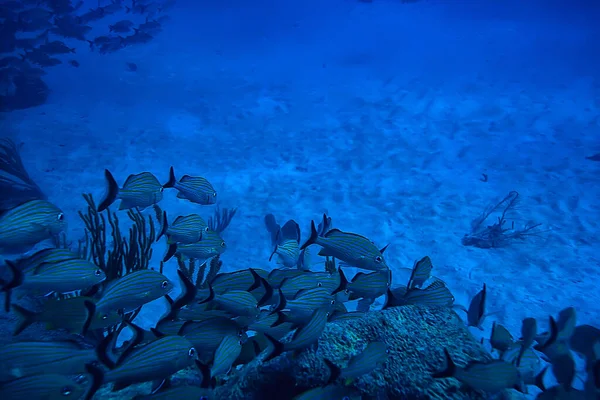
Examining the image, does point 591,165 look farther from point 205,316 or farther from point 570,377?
point 205,316

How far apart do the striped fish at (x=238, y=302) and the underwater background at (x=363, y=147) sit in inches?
22.5

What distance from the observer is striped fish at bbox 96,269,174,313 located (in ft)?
7.83

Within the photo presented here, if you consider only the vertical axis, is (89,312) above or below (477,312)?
above

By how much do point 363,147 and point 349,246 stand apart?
9.19m

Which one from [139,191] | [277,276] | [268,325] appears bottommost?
[277,276]

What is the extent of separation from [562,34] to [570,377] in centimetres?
4045

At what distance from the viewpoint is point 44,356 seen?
1941mm

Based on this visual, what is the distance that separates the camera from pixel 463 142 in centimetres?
1231

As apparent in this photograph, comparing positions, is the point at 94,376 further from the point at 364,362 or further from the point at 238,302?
the point at 364,362

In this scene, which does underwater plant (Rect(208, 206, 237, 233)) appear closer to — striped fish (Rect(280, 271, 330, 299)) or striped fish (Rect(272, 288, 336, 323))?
striped fish (Rect(280, 271, 330, 299))

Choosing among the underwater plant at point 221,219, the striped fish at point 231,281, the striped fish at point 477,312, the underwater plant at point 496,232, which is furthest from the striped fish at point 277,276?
the underwater plant at point 496,232

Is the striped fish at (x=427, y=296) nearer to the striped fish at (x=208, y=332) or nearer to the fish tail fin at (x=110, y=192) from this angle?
the striped fish at (x=208, y=332)

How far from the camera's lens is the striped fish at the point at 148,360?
1.80 metres

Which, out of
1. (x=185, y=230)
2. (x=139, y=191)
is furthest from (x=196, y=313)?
(x=139, y=191)
